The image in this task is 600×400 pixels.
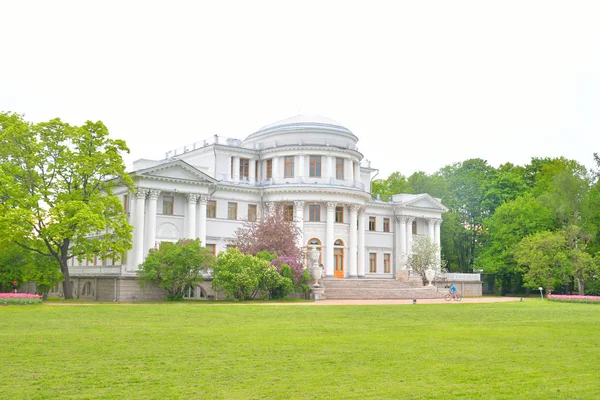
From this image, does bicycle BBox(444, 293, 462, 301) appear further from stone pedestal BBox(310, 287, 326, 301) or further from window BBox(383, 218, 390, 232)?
window BBox(383, 218, 390, 232)

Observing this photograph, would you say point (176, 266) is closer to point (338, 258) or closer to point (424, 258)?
point (338, 258)

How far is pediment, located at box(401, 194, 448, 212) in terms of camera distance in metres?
63.2

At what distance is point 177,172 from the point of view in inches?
1911

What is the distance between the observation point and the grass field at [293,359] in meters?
9.98

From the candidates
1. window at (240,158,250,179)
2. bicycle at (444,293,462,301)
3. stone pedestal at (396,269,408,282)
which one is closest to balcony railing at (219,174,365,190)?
window at (240,158,250,179)

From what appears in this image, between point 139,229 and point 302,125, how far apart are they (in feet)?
58.3

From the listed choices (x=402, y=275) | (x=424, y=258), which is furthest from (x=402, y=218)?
(x=402, y=275)

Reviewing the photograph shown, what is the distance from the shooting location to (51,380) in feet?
34.4

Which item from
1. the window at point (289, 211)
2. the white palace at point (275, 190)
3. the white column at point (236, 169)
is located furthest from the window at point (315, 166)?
the white column at point (236, 169)

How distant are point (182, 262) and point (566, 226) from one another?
35291 millimetres

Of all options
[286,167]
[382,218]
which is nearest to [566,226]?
[382,218]

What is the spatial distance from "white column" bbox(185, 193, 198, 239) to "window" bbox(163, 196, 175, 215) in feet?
4.13

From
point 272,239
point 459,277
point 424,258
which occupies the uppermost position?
point 272,239

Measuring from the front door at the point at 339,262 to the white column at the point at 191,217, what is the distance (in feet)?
43.3
